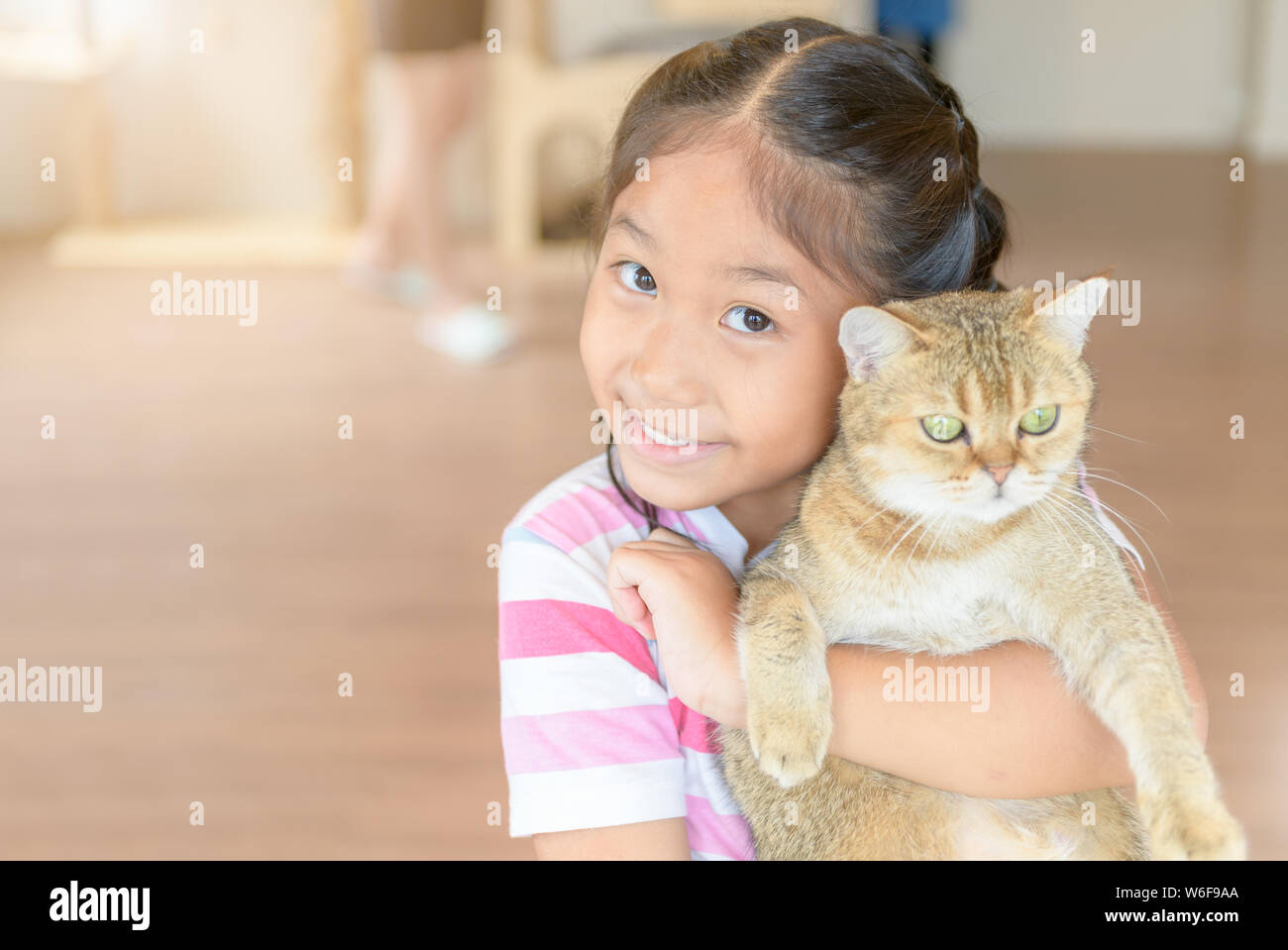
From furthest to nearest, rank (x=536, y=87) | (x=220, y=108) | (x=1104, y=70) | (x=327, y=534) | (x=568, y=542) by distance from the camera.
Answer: (x=1104, y=70) → (x=220, y=108) → (x=536, y=87) → (x=327, y=534) → (x=568, y=542)

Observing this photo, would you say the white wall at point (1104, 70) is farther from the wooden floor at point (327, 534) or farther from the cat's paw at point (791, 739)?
the cat's paw at point (791, 739)

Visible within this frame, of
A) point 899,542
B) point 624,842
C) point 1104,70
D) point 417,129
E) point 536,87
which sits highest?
point 1104,70

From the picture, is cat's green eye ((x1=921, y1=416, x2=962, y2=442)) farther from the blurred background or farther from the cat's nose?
the blurred background

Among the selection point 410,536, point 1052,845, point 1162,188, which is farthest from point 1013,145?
point 1052,845

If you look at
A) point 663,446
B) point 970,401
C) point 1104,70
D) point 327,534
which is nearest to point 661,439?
point 663,446

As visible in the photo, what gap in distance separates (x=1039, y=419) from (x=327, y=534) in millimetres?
2020

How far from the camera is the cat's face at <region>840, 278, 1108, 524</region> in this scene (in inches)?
34.8

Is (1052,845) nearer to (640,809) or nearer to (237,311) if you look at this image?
(640,809)

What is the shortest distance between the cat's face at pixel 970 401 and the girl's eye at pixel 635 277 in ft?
0.51

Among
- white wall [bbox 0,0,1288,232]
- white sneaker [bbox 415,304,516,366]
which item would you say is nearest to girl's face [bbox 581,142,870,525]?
white sneaker [bbox 415,304,516,366]

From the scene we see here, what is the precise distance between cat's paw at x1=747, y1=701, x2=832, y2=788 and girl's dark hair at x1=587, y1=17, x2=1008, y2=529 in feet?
1.03

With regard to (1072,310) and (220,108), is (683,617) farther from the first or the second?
Result: (220,108)

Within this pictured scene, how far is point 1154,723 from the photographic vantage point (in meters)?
0.84

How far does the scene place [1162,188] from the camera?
18.6ft
